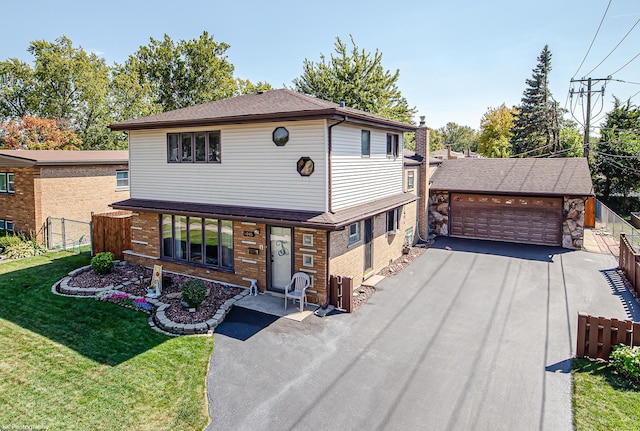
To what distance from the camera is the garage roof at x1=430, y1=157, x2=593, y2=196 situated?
19219mm

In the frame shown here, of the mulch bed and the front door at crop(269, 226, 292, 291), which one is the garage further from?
the mulch bed

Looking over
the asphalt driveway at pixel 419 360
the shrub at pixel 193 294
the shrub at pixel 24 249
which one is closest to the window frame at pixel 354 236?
the asphalt driveway at pixel 419 360

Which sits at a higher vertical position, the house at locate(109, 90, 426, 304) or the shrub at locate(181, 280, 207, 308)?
the house at locate(109, 90, 426, 304)

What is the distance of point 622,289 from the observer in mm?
13039

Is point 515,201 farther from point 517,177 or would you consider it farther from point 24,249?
point 24,249

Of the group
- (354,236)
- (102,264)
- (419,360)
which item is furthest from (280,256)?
(102,264)

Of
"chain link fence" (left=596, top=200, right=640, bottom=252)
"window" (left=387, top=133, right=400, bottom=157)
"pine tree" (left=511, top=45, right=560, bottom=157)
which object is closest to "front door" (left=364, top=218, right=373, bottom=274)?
"window" (left=387, top=133, right=400, bottom=157)

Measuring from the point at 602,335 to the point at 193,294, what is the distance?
9612 mm

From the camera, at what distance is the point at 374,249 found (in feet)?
47.8

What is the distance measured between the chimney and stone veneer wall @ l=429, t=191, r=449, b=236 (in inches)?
55.2

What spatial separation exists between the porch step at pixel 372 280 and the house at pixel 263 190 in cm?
27

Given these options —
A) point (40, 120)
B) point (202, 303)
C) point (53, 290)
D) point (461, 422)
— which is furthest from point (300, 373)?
point (40, 120)

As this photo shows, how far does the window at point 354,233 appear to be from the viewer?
12.6 metres

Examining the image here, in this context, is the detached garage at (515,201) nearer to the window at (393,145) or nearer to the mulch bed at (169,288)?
the window at (393,145)
